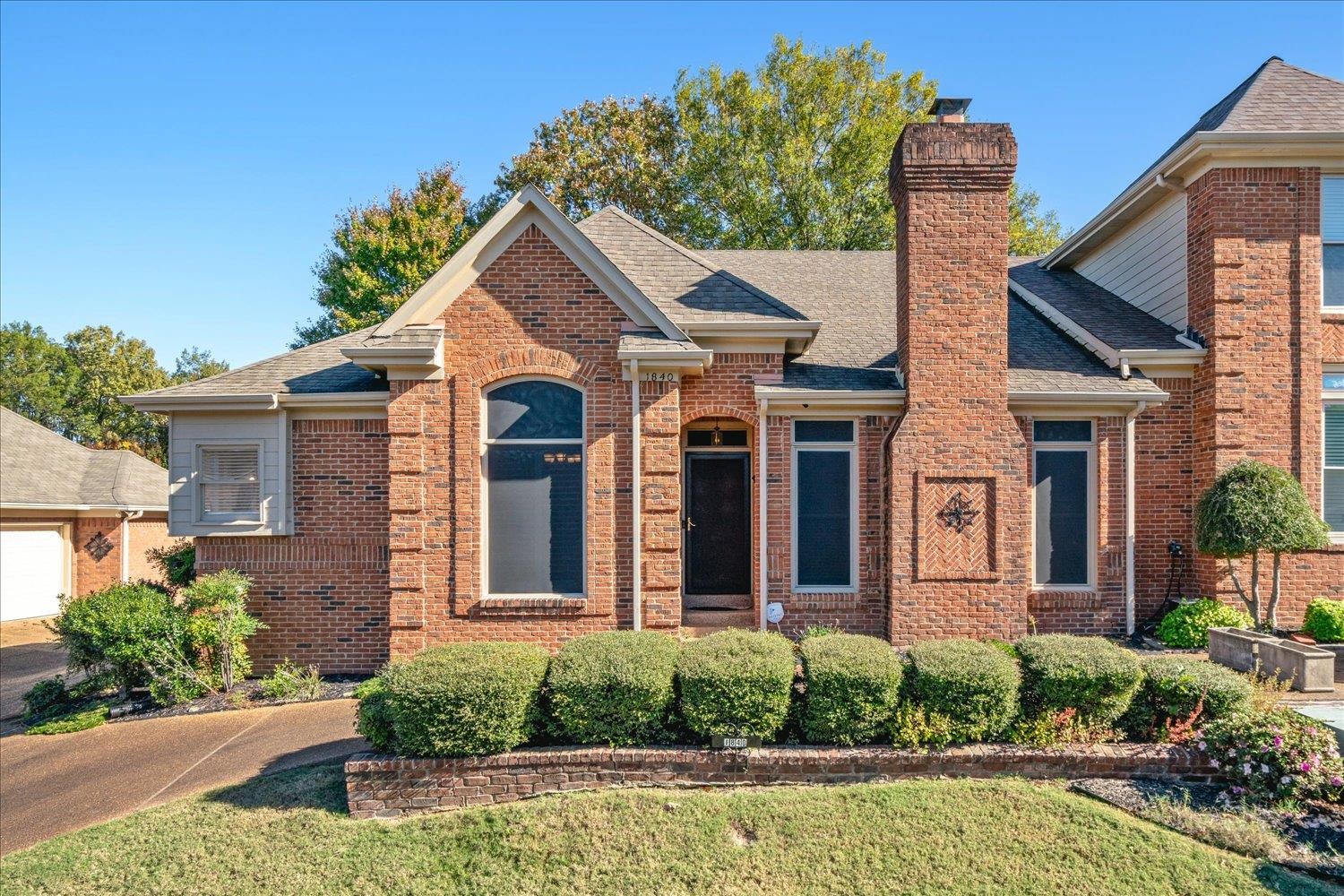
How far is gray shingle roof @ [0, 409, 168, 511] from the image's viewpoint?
17.8 meters

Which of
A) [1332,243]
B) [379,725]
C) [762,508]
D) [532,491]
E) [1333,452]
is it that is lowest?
[379,725]

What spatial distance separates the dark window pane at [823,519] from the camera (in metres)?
10.2

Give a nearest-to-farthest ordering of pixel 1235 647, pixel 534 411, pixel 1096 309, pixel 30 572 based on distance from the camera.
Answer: pixel 1235 647
pixel 534 411
pixel 1096 309
pixel 30 572

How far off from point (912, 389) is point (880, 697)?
4735 millimetres

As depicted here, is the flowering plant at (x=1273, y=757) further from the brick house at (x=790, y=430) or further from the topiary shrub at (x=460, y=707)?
the topiary shrub at (x=460, y=707)

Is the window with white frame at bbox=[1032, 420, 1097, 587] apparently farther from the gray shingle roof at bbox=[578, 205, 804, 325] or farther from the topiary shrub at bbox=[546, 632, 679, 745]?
the topiary shrub at bbox=[546, 632, 679, 745]

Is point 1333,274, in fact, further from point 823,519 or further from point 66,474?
point 66,474

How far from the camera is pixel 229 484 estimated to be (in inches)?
401

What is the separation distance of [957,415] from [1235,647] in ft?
13.7

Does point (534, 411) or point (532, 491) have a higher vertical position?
point (534, 411)

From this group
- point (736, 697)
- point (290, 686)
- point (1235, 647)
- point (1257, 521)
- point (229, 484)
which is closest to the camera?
point (736, 697)

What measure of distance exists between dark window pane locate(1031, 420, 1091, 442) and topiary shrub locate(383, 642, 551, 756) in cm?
805

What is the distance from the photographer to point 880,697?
20.1 ft

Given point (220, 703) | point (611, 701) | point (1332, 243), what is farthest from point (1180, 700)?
point (220, 703)
